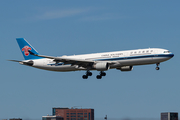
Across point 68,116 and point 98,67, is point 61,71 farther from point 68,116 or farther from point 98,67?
point 68,116

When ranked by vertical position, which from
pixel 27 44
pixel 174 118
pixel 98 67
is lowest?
pixel 174 118

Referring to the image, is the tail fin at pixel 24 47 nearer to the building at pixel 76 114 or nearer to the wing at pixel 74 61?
the wing at pixel 74 61

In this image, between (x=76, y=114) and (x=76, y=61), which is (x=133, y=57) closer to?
(x=76, y=61)

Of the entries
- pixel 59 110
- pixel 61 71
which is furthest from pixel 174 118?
pixel 61 71

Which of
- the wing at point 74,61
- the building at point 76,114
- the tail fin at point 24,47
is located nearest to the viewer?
the wing at point 74,61

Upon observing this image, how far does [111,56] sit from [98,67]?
3773mm

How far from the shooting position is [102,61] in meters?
77.4

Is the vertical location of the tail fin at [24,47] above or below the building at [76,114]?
above

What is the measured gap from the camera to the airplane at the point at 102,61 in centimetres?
7362

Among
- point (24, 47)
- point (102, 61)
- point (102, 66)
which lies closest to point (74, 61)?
point (102, 61)

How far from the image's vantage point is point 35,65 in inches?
3420

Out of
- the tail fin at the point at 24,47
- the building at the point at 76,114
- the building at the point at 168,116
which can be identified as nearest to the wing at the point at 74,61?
the tail fin at the point at 24,47

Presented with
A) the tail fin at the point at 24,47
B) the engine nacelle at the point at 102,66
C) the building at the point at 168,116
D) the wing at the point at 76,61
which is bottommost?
the building at the point at 168,116

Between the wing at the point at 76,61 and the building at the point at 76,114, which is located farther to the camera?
the building at the point at 76,114
